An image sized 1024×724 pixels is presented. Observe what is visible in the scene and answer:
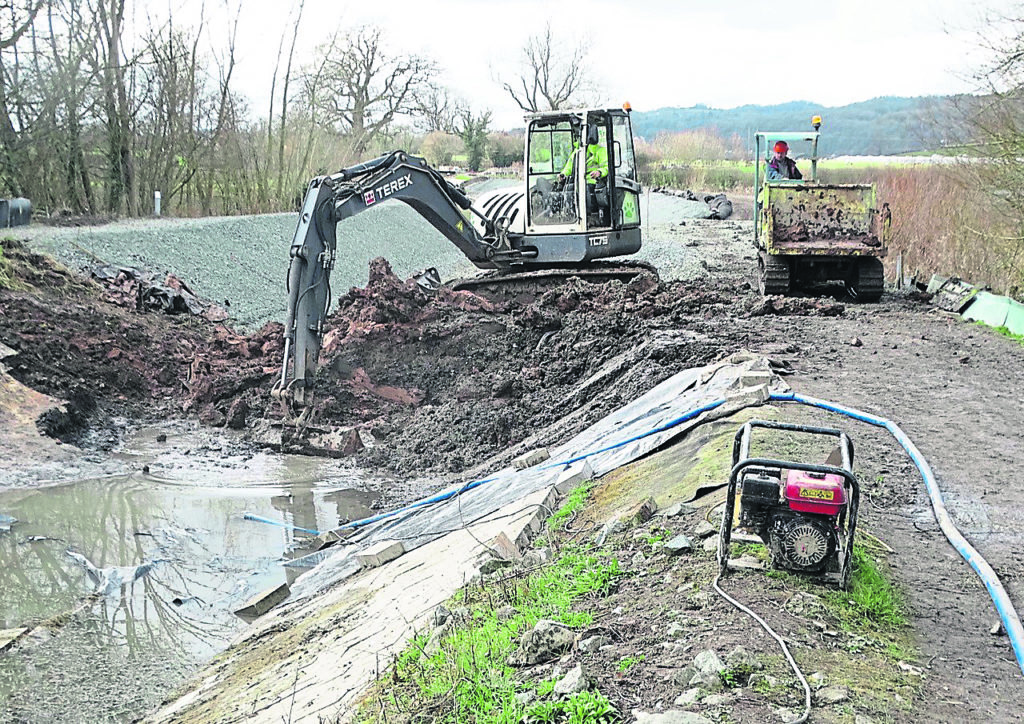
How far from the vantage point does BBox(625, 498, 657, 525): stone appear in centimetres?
589

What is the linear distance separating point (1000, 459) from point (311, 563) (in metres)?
5.25

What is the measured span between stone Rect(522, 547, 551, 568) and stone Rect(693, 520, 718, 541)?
3.04 feet

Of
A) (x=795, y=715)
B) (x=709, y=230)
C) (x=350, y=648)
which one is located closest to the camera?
(x=795, y=715)

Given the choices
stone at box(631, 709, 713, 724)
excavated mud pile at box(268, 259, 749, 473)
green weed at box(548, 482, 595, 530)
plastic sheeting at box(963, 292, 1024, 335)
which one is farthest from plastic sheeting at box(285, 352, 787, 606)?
plastic sheeting at box(963, 292, 1024, 335)

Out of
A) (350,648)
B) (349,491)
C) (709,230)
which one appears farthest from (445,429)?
(709,230)

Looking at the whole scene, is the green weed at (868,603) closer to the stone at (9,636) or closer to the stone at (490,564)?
the stone at (490,564)

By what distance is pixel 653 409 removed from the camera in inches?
344

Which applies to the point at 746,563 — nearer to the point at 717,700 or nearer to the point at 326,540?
the point at 717,700

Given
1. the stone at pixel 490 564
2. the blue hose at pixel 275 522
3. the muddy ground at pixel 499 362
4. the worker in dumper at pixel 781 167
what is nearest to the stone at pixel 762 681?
the stone at pixel 490 564

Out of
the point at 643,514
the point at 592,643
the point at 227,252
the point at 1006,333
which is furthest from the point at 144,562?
the point at 227,252

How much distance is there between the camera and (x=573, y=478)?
7570 mm

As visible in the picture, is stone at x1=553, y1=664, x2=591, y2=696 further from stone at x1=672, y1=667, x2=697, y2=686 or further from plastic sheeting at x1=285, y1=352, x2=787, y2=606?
plastic sheeting at x1=285, y1=352, x2=787, y2=606

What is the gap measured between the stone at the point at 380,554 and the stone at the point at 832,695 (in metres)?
4.12

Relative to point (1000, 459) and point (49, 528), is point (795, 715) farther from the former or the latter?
point (49, 528)
